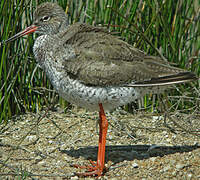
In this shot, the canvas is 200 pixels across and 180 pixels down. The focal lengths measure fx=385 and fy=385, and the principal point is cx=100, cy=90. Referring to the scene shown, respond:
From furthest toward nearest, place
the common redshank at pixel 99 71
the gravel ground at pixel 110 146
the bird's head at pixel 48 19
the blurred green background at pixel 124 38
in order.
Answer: the blurred green background at pixel 124 38
the bird's head at pixel 48 19
the gravel ground at pixel 110 146
the common redshank at pixel 99 71

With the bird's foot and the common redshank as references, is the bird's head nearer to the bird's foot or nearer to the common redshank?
the common redshank

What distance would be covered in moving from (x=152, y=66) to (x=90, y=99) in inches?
34.9

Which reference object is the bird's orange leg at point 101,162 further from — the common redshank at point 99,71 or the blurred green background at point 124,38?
the blurred green background at point 124,38

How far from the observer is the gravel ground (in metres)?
4.54

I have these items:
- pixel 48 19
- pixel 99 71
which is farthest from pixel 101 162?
pixel 48 19

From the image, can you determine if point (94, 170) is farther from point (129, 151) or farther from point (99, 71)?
point (99, 71)

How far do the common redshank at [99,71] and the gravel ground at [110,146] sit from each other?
37cm

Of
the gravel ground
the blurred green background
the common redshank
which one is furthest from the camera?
the blurred green background

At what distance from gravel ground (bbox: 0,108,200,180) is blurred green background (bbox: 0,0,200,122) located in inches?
10.6

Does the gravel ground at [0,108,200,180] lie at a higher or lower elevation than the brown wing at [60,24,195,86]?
lower

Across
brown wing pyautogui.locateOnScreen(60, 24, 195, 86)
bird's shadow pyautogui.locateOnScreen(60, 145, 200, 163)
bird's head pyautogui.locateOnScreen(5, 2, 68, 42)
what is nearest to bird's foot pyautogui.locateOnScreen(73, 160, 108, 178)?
bird's shadow pyautogui.locateOnScreen(60, 145, 200, 163)

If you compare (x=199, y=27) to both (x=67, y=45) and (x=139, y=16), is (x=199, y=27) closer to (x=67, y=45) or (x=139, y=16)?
(x=139, y=16)

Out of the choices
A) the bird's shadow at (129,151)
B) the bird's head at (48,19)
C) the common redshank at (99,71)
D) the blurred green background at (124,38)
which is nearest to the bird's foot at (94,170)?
the common redshank at (99,71)

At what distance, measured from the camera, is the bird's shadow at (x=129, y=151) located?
16.4ft
